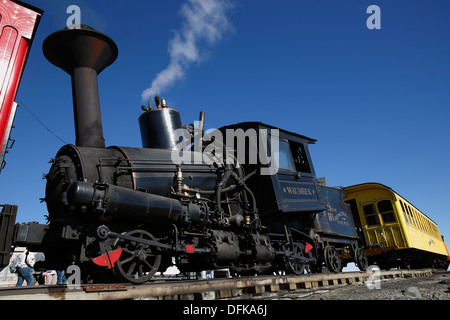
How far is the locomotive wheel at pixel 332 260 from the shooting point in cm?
759

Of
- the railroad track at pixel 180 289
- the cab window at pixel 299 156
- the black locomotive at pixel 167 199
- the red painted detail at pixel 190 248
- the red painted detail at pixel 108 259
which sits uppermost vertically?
the cab window at pixel 299 156

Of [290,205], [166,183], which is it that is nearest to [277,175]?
[290,205]

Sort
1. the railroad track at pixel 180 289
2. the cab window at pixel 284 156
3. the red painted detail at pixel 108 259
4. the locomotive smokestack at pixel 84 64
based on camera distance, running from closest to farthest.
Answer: the railroad track at pixel 180 289, the red painted detail at pixel 108 259, the locomotive smokestack at pixel 84 64, the cab window at pixel 284 156

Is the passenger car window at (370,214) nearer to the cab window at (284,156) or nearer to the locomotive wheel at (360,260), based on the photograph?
the locomotive wheel at (360,260)

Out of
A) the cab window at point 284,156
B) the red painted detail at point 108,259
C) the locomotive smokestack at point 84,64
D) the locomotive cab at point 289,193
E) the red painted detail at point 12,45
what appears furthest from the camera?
the cab window at point 284,156

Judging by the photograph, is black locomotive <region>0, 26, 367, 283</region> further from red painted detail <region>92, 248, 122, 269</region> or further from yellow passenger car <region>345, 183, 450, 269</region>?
yellow passenger car <region>345, 183, 450, 269</region>

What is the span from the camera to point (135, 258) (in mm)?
4344

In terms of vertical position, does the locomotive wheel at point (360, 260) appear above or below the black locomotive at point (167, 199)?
below

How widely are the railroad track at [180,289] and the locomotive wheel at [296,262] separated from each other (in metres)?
0.84

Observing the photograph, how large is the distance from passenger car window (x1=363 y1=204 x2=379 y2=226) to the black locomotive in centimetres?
451

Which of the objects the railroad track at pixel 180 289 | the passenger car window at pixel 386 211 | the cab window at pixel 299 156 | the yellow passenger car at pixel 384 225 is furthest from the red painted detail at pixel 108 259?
the passenger car window at pixel 386 211

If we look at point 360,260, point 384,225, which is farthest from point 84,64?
point 384,225
